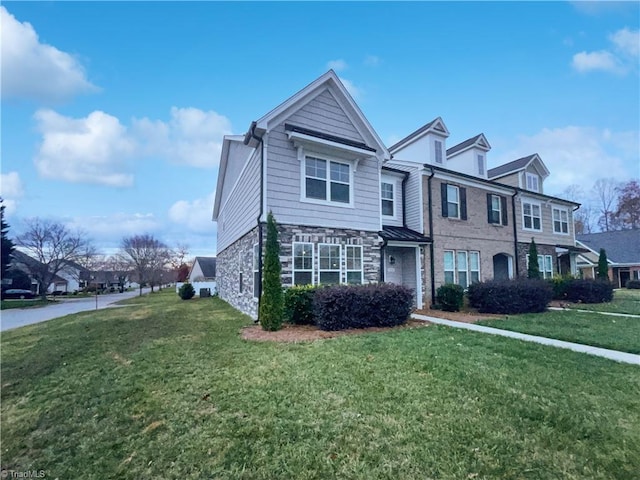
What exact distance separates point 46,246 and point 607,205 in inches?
2644

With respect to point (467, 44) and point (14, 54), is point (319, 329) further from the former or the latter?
point (467, 44)

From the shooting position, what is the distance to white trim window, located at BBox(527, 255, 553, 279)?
19.1 meters

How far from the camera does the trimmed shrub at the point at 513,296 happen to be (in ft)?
39.7

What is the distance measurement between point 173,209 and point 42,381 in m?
41.2

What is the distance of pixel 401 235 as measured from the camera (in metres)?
13.1

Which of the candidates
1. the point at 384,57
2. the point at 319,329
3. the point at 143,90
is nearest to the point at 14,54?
the point at 143,90

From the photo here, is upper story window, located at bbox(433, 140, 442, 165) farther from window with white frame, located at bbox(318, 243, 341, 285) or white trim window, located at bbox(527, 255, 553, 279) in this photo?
white trim window, located at bbox(527, 255, 553, 279)

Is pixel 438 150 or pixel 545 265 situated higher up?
pixel 438 150

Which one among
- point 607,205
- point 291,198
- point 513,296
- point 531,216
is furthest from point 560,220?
point 607,205

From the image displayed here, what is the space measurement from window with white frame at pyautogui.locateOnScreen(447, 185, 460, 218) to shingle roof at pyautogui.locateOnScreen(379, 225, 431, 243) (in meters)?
2.40

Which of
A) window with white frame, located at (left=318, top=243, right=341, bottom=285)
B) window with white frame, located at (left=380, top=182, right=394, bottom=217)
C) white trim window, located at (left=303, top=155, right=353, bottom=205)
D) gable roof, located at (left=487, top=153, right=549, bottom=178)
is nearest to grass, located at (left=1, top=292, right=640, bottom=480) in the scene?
window with white frame, located at (left=318, top=243, right=341, bottom=285)

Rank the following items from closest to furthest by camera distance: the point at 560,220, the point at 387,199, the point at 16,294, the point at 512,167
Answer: the point at 387,199, the point at 512,167, the point at 560,220, the point at 16,294

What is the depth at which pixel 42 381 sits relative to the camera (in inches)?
219

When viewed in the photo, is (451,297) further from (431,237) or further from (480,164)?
(480,164)
